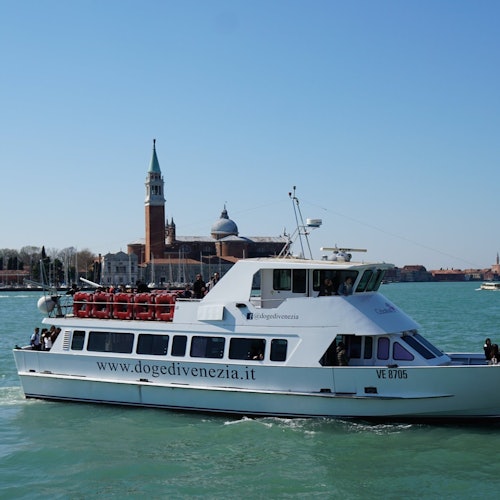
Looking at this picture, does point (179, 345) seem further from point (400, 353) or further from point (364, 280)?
point (400, 353)

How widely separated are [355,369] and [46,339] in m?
7.74

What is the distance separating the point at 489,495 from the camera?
1095cm

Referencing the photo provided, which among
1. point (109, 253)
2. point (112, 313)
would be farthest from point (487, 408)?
point (109, 253)

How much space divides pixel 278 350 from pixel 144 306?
3543 mm

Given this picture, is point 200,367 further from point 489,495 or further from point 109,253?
point 109,253

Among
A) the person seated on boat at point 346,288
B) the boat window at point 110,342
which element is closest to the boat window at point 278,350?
the person seated on boat at point 346,288

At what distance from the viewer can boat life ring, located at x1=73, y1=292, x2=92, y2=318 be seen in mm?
16969

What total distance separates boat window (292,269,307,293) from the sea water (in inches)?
106

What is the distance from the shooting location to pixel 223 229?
147m

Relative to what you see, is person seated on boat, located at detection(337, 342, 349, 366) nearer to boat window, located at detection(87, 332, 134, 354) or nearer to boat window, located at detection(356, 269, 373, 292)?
boat window, located at detection(356, 269, 373, 292)

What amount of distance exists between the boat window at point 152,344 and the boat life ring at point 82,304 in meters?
1.81

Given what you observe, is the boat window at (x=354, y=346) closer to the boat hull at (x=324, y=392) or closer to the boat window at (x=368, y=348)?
the boat window at (x=368, y=348)

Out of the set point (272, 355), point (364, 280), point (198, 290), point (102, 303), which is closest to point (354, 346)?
point (364, 280)

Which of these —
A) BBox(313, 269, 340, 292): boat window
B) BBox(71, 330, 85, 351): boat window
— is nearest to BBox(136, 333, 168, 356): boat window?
BBox(71, 330, 85, 351): boat window
